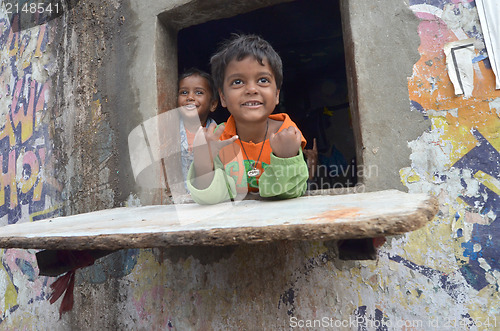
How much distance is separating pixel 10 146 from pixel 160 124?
1615 mm

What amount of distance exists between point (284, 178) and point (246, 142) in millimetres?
559

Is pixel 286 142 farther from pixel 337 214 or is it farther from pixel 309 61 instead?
pixel 309 61

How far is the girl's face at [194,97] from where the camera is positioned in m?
2.76

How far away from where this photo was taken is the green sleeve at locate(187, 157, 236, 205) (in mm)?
1726

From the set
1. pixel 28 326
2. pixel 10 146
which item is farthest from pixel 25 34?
pixel 28 326

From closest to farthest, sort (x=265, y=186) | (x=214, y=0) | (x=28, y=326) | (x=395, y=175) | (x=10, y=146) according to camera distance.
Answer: (x=265, y=186)
(x=395, y=175)
(x=214, y=0)
(x=28, y=326)
(x=10, y=146)

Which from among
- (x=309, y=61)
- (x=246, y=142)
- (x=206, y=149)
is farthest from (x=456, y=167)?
(x=309, y=61)

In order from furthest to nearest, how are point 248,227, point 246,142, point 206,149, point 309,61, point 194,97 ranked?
point 309,61
point 194,97
point 246,142
point 206,149
point 248,227

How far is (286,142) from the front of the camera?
61.6 inches

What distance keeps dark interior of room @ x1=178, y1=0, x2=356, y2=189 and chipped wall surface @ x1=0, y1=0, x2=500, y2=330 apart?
118 centimetres

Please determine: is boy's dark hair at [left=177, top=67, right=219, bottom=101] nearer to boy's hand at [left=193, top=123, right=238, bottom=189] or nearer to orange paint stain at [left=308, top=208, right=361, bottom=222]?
boy's hand at [left=193, top=123, right=238, bottom=189]

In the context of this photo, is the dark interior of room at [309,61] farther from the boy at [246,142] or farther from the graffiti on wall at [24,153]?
the boy at [246,142]

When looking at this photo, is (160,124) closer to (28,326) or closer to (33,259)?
(33,259)

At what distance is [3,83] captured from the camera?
3189 mm
